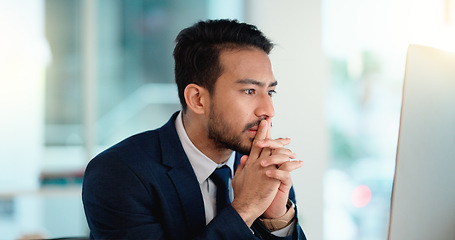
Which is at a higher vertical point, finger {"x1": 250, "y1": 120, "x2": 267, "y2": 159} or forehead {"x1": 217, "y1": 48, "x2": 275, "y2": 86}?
forehead {"x1": 217, "y1": 48, "x2": 275, "y2": 86}

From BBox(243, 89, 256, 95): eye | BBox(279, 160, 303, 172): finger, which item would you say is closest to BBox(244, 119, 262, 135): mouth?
BBox(243, 89, 256, 95): eye

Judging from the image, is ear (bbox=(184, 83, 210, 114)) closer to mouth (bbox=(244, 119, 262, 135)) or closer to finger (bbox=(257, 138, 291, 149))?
mouth (bbox=(244, 119, 262, 135))

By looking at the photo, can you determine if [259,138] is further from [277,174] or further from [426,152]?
[426,152]

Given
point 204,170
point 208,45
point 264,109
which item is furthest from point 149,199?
point 208,45

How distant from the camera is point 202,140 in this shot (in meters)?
1.59

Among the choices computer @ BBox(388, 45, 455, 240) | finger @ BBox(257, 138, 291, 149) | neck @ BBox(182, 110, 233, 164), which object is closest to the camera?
computer @ BBox(388, 45, 455, 240)

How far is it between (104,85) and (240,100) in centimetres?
252

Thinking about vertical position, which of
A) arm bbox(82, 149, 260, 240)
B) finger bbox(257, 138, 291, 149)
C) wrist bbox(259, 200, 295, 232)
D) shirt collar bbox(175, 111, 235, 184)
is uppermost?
finger bbox(257, 138, 291, 149)

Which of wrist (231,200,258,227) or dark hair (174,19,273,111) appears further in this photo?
dark hair (174,19,273,111)

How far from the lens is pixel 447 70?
877 millimetres

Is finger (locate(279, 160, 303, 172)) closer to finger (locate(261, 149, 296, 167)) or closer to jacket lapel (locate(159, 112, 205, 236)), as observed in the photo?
finger (locate(261, 149, 296, 167))

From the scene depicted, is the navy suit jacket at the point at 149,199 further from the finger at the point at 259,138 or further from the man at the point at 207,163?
the finger at the point at 259,138

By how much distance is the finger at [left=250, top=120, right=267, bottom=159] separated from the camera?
1400mm

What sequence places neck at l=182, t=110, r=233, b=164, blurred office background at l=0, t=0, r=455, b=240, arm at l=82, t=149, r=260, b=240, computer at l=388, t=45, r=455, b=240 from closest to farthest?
computer at l=388, t=45, r=455, b=240 < arm at l=82, t=149, r=260, b=240 < neck at l=182, t=110, r=233, b=164 < blurred office background at l=0, t=0, r=455, b=240
